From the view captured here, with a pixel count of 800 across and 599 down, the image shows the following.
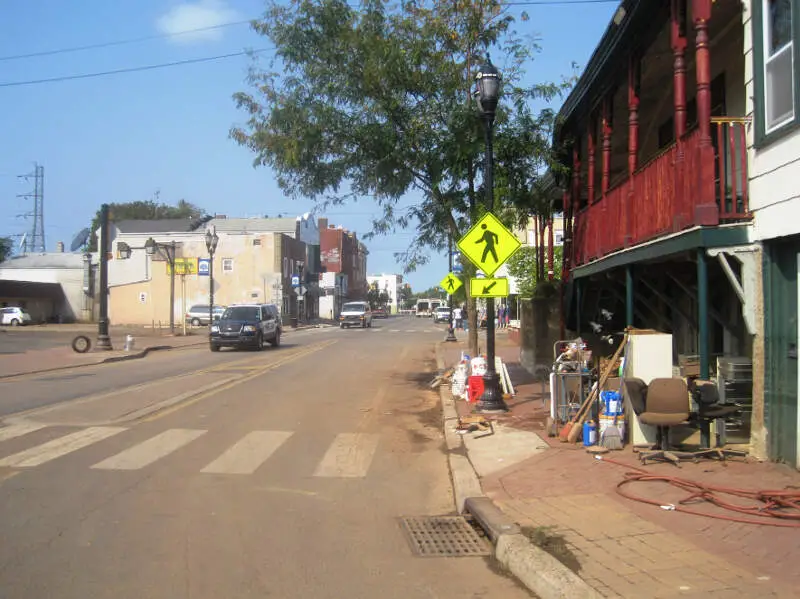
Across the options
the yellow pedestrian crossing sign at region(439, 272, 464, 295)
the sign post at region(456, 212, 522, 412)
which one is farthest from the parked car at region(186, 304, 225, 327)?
the sign post at region(456, 212, 522, 412)

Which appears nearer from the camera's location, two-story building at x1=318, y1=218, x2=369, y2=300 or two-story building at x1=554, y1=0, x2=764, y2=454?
two-story building at x1=554, y1=0, x2=764, y2=454

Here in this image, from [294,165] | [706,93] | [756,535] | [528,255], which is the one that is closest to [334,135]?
[294,165]

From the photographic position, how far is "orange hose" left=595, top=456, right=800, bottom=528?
18.3 feet

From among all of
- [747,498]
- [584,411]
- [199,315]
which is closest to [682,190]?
[584,411]

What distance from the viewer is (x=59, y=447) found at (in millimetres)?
9203

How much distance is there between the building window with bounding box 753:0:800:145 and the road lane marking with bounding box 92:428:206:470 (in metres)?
7.78

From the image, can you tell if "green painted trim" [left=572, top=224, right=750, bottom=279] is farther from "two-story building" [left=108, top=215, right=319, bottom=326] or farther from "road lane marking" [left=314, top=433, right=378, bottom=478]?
"two-story building" [left=108, top=215, right=319, bottom=326]

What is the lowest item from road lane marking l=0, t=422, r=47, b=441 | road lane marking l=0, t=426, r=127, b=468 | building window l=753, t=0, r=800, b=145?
road lane marking l=0, t=426, r=127, b=468

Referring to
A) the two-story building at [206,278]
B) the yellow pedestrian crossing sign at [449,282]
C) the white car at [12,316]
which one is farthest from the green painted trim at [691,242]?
the white car at [12,316]

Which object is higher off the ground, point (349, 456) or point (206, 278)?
point (206, 278)

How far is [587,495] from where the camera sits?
21.5 feet

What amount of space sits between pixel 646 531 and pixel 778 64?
193 inches

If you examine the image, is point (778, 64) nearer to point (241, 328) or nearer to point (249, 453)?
point (249, 453)

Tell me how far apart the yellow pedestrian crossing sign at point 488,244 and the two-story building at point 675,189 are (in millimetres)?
1654
